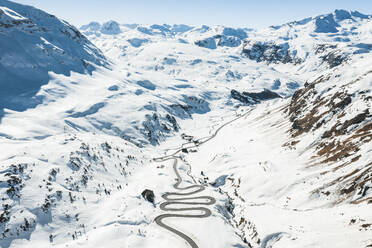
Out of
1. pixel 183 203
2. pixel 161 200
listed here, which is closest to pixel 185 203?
pixel 183 203

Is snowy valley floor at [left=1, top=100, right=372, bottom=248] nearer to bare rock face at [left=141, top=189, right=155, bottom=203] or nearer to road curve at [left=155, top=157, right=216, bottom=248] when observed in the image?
bare rock face at [left=141, top=189, right=155, bottom=203]

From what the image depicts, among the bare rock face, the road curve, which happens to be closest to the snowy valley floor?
the bare rock face

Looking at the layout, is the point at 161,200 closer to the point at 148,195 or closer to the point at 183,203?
the point at 148,195

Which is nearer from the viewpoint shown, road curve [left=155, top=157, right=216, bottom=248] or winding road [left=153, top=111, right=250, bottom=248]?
road curve [left=155, top=157, right=216, bottom=248]

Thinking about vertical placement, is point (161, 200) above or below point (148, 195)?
below

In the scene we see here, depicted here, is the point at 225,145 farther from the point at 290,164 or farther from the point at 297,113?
the point at 290,164

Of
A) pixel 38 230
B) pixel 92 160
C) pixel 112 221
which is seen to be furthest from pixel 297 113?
pixel 38 230

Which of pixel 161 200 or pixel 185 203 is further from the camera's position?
pixel 161 200

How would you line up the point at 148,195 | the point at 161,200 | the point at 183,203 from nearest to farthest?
the point at 183,203, the point at 148,195, the point at 161,200
